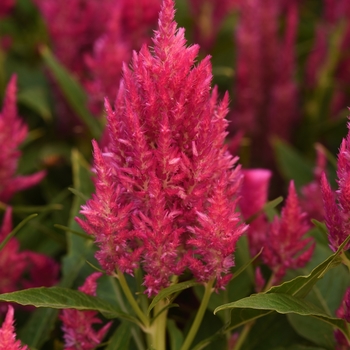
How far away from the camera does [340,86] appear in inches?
66.7

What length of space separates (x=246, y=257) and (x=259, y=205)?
0.30 ft

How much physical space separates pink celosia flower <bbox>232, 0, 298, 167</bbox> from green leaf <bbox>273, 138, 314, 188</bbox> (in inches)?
3.4

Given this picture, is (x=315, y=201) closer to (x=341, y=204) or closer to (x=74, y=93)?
(x=341, y=204)

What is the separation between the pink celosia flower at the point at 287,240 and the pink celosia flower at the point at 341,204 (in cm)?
9

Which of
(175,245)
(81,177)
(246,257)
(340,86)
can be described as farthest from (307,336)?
(340,86)

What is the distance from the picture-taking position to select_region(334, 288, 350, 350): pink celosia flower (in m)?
0.71

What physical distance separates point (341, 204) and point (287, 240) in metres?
0.15

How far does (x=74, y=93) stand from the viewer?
4.93ft

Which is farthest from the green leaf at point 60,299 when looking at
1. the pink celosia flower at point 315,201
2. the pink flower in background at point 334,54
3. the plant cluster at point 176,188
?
the pink flower in background at point 334,54

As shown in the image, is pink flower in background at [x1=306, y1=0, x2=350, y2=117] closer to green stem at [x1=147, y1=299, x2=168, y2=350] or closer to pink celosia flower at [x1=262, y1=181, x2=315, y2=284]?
pink celosia flower at [x1=262, y1=181, x2=315, y2=284]

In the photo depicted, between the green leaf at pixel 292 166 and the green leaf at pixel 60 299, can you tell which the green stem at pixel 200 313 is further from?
the green leaf at pixel 292 166

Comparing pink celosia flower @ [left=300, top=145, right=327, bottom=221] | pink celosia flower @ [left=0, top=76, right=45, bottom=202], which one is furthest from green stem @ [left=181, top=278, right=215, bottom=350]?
pink celosia flower @ [left=0, top=76, right=45, bottom=202]

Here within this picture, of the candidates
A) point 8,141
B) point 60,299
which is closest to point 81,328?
point 60,299

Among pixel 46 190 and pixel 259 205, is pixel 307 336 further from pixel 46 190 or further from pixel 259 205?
pixel 46 190
